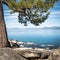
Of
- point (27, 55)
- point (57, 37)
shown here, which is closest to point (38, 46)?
point (57, 37)

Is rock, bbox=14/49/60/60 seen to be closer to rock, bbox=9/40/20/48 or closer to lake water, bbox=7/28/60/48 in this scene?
lake water, bbox=7/28/60/48

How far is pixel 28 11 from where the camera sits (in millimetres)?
4844

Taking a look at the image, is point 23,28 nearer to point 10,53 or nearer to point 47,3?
point 47,3

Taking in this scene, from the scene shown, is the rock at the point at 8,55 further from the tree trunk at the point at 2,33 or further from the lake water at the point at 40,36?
the tree trunk at the point at 2,33

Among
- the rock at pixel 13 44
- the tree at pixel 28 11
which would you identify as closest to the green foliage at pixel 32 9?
the tree at pixel 28 11

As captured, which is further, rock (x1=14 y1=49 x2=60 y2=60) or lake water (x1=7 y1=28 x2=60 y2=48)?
lake water (x1=7 y1=28 x2=60 y2=48)

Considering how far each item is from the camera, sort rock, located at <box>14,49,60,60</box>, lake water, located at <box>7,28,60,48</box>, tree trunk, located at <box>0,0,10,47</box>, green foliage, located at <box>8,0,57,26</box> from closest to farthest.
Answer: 1. rock, located at <box>14,49,60,60</box>
2. green foliage, located at <box>8,0,57,26</box>
3. lake water, located at <box>7,28,60,48</box>
4. tree trunk, located at <box>0,0,10,47</box>

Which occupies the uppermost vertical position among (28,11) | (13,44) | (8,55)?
(28,11)

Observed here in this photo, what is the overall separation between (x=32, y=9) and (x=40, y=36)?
48 cm

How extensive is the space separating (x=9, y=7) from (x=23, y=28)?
1.71 feet

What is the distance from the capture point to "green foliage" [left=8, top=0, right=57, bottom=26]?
174 inches

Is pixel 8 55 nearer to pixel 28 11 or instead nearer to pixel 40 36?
pixel 40 36

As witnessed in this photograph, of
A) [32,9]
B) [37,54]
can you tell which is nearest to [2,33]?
[32,9]

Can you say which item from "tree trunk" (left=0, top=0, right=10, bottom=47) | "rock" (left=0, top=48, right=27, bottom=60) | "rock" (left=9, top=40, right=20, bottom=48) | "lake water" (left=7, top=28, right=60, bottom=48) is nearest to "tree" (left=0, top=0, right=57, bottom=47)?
"tree trunk" (left=0, top=0, right=10, bottom=47)
